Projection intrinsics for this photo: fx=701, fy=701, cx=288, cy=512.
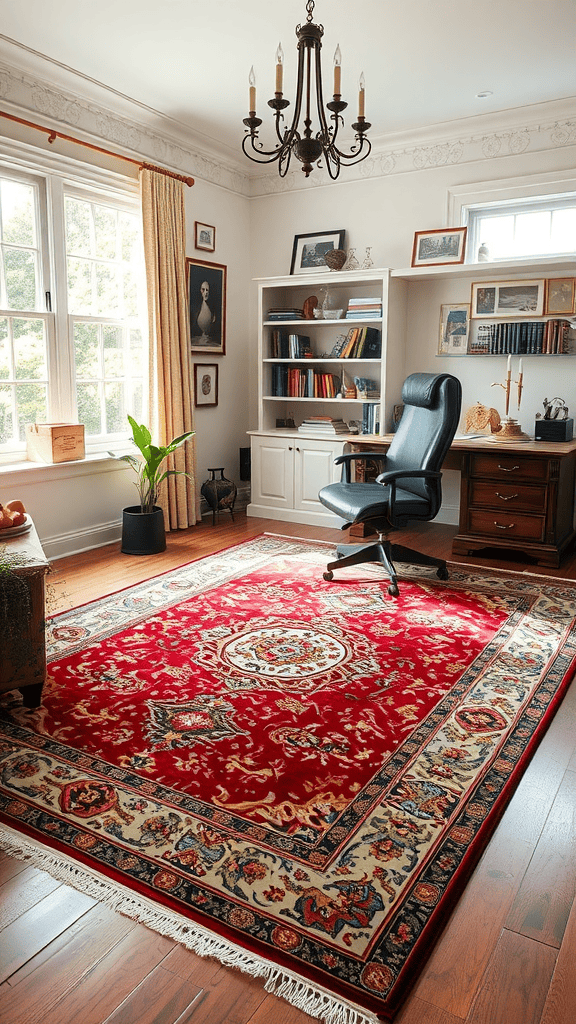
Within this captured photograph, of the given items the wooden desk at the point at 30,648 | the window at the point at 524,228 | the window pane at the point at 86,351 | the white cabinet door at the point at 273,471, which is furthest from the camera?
the white cabinet door at the point at 273,471

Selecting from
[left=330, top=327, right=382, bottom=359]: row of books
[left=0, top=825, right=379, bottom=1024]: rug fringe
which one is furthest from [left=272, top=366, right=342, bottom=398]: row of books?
[left=0, top=825, right=379, bottom=1024]: rug fringe

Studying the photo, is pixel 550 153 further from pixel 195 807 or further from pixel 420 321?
pixel 195 807

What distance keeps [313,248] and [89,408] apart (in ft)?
7.34

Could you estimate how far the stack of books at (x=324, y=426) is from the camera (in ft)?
16.9

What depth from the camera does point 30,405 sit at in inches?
164

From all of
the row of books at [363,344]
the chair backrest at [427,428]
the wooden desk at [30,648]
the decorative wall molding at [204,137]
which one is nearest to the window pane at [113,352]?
the decorative wall molding at [204,137]

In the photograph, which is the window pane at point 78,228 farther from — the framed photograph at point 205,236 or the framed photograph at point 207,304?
the framed photograph at point 205,236

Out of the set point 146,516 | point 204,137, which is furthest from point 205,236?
point 146,516

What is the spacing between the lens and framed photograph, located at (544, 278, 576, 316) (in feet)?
14.7

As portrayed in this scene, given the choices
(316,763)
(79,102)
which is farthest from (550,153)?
(316,763)

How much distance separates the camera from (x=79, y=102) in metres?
4.20

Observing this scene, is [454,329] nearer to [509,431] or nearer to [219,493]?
[509,431]

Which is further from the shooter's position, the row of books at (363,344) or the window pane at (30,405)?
the row of books at (363,344)

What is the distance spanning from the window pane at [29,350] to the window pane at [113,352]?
1.76ft
